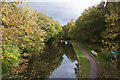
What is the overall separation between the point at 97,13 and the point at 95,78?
1964 cm

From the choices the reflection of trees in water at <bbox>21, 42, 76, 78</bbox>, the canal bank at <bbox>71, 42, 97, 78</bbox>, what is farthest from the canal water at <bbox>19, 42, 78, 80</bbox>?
the canal bank at <bbox>71, 42, 97, 78</bbox>

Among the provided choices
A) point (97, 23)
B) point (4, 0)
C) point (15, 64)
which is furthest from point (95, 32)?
point (4, 0)

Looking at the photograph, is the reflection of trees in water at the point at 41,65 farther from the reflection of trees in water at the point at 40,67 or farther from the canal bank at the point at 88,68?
the canal bank at the point at 88,68

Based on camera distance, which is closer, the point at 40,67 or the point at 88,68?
the point at 88,68

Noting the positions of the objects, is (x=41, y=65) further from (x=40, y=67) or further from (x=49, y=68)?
(x=49, y=68)

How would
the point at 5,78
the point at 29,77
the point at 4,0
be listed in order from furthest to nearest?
the point at 29,77 < the point at 5,78 < the point at 4,0

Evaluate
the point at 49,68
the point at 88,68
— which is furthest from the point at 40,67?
the point at 88,68

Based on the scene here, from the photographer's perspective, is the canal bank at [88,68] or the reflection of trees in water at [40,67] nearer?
the canal bank at [88,68]

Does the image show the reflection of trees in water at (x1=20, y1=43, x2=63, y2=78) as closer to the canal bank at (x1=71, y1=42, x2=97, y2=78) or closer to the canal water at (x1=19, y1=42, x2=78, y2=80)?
the canal water at (x1=19, y1=42, x2=78, y2=80)

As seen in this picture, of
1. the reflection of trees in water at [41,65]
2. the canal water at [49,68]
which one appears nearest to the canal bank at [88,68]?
the canal water at [49,68]

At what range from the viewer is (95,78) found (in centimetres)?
1059

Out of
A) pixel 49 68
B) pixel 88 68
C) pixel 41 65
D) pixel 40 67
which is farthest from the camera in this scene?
pixel 41 65

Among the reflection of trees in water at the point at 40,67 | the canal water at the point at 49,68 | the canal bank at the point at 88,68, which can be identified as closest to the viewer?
the canal bank at the point at 88,68

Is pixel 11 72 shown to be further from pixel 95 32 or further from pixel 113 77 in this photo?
pixel 95 32
